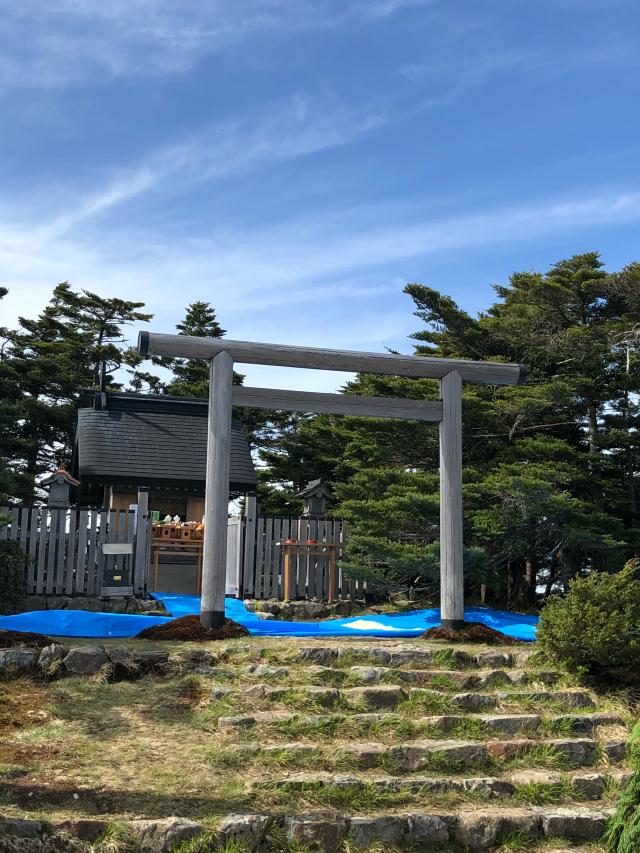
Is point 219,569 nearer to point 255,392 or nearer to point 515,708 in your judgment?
point 255,392

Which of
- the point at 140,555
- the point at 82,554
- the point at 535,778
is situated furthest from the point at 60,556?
the point at 535,778

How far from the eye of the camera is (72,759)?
673 cm

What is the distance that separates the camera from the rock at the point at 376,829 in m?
6.29

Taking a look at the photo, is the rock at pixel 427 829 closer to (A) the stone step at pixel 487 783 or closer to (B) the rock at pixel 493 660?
(A) the stone step at pixel 487 783

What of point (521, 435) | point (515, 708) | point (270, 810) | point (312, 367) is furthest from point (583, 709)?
point (521, 435)

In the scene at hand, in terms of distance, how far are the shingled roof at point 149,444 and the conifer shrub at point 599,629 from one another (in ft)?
38.8

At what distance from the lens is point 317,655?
29.8ft

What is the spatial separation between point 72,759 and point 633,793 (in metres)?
4.28

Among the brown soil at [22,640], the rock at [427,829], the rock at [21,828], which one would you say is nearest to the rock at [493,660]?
the rock at [427,829]

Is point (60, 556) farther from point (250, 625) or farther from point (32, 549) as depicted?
point (250, 625)

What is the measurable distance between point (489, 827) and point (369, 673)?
2383mm

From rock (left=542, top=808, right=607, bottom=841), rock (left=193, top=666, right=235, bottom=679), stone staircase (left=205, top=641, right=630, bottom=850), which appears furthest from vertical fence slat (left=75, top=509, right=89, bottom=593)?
rock (left=542, top=808, right=607, bottom=841)

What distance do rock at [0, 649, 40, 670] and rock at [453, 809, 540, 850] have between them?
4.49 metres

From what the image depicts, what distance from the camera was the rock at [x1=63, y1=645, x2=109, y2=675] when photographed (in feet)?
28.1
